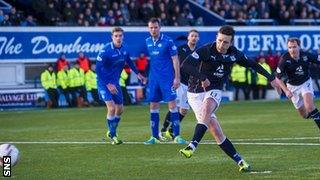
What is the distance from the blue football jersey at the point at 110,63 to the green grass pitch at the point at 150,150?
1.41 m

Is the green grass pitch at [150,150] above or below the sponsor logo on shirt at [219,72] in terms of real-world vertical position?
below

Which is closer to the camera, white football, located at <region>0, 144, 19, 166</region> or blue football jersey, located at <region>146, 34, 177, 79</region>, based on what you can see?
white football, located at <region>0, 144, 19, 166</region>

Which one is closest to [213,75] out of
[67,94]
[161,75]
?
[161,75]

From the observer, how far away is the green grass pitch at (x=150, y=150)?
12953mm

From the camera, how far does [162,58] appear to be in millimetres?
18094

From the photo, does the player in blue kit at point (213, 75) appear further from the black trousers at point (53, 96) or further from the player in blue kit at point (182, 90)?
the black trousers at point (53, 96)

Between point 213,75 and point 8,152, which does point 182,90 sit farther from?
point 8,152

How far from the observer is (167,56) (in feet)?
59.6

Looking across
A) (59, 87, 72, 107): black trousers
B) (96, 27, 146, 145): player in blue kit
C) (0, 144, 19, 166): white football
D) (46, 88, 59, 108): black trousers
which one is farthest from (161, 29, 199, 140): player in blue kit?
(59, 87, 72, 107): black trousers

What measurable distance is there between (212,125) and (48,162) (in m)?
3.24

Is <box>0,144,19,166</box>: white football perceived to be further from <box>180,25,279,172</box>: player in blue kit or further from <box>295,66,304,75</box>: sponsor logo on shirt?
<box>295,66,304,75</box>: sponsor logo on shirt

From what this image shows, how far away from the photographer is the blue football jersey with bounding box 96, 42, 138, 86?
18.1m

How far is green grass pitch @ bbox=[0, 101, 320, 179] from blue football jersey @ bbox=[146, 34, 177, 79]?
157cm

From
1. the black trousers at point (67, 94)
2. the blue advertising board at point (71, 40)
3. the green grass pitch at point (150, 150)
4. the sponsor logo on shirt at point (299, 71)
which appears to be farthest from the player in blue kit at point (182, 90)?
the black trousers at point (67, 94)
